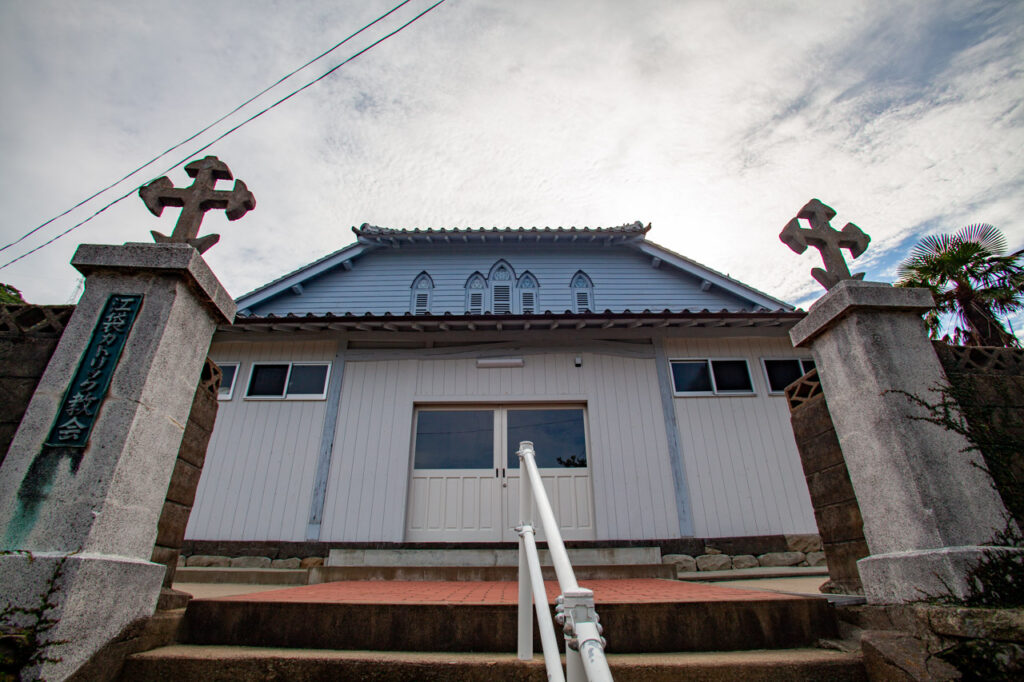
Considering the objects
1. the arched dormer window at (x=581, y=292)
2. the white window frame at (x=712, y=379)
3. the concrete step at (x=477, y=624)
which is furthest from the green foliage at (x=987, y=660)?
the arched dormer window at (x=581, y=292)

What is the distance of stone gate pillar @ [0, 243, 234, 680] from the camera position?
210cm

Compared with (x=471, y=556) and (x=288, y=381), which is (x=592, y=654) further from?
(x=288, y=381)

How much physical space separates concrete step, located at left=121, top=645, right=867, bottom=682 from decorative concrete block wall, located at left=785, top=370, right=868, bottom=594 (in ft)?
2.26

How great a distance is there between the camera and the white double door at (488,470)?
22.8 feet

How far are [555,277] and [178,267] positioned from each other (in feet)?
29.0

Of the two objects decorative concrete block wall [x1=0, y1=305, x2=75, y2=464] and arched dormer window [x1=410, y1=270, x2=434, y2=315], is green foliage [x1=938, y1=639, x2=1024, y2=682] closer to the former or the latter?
decorative concrete block wall [x1=0, y1=305, x2=75, y2=464]

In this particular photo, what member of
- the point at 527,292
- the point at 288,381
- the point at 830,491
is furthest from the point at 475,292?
the point at 830,491

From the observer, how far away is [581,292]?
10.8 metres

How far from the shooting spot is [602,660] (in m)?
1.08

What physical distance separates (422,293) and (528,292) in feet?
8.11

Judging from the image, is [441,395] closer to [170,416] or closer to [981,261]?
[170,416]

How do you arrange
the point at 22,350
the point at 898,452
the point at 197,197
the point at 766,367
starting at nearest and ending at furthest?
1. the point at 898,452
2. the point at 22,350
3. the point at 197,197
4. the point at 766,367

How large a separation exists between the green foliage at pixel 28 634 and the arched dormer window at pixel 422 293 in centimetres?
862

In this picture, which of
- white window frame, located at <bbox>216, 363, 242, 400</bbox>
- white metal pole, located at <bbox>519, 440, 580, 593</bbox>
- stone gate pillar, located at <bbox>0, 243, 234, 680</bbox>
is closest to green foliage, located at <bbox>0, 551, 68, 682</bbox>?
stone gate pillar, located at <bbox>0, 243, 234, 680</bbox>
